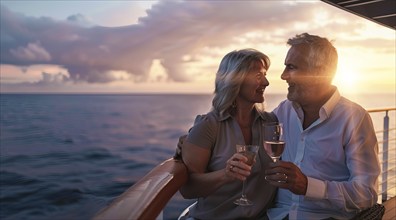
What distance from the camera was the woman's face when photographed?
1.53 m

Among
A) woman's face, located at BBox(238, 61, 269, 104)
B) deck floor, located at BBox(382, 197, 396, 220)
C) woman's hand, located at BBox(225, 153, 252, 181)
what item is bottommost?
deck floor, located at BBox(382, 197, 396, 220)

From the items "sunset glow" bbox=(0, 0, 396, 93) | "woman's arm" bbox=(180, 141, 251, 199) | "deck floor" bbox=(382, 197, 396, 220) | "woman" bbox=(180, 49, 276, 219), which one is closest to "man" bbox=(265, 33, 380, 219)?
"woman" bbox=(180, 49, 276, 219)

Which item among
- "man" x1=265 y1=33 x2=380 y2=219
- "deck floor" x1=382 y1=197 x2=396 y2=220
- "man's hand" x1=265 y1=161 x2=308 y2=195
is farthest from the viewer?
"deck floor" x1=382 y1=197 x2=396 y2=220

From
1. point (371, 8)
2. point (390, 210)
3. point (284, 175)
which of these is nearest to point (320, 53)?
point (284, 175)

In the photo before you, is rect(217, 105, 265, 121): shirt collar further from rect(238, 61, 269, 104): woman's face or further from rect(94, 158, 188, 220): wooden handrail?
rect(94, 158, 188, 220): wooden handrail

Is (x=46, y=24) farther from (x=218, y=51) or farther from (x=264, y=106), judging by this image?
(x=264, y=106)

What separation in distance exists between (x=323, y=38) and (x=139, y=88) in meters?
20.1

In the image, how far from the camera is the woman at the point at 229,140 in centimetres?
136

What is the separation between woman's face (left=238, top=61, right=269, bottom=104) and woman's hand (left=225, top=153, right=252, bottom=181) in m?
0.48

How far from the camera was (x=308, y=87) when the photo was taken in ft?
4.89

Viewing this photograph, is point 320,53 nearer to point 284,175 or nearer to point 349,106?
point 349,106

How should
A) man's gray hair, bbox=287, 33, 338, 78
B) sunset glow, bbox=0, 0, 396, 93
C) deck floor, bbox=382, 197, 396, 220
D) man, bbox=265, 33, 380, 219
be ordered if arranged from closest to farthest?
man, bbox=265, 33, 380, 219
man's gray hair, bbox=287, 33, 338, 78
deck floor, bbox=382, 197, 396, 220
sunset glow, bbox=0, 0, 396, 93

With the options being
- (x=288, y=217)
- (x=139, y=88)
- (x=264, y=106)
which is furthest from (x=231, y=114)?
(x=139, y=88)

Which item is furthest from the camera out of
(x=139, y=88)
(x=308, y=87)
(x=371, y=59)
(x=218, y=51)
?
(x=218, y=51)
